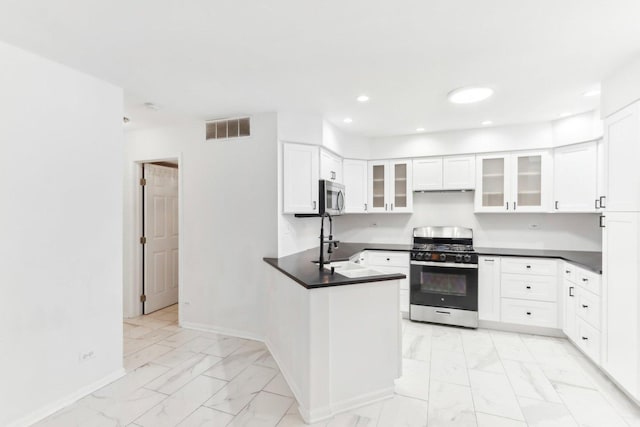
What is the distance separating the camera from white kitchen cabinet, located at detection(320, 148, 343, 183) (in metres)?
3.74

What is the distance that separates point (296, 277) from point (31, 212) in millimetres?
1899

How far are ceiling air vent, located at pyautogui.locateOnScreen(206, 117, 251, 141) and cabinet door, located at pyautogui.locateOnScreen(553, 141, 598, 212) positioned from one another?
3.73 meters

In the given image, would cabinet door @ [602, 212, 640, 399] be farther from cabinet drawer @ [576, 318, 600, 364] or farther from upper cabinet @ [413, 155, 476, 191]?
upper cabinet @ [413, 155, 476, 191]

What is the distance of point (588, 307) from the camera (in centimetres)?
291

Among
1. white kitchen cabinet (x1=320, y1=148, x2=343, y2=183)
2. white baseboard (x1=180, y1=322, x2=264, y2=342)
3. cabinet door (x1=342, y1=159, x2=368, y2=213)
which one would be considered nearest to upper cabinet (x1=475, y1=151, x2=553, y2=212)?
cabinet door (x1=342, y1=159, x2=368, y2=213)

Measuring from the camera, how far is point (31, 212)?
214cm

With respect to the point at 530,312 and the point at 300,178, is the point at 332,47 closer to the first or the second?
the point at 300,178

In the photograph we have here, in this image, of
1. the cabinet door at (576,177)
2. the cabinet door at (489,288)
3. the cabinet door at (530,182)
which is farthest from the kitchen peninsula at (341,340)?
the cabinet door at (576,177)

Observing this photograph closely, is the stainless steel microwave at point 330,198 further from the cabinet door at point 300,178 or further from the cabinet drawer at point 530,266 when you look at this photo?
the cabinet drawer at point 530,266

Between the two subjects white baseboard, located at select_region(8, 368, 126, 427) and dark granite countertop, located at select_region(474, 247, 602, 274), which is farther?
dark granite countertop, located at select_region(474, 247, 602, 274)

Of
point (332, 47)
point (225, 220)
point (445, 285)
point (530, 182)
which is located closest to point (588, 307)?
point (445, 285)

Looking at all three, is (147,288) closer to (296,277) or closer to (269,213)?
(269,213)

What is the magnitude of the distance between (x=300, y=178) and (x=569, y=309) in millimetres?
3216

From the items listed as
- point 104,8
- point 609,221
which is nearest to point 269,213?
point 104,8
